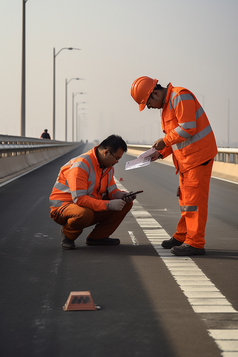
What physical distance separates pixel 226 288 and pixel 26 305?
1711 mm

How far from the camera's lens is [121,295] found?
459 centimetres

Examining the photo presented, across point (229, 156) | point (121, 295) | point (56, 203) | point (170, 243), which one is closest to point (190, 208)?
point (170, 243)

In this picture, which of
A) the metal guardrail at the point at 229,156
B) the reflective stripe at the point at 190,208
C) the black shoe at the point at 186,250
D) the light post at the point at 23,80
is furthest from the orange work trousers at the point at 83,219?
the light post at the point at 23,80

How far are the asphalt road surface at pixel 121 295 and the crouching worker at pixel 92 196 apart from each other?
0.26 m

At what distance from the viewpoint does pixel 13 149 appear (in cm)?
2138

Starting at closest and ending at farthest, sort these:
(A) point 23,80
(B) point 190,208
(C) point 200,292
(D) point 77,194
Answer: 1. (C) point 200,292
2. (B) point 190,208
3. (D) point 77,194
4. (A) point 23,80

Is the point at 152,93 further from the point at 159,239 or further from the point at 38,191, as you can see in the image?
the point at 38,191

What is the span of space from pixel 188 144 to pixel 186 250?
1183 millimetres

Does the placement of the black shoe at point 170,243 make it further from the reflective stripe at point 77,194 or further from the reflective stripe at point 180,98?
the reflective stripe at point 180,98

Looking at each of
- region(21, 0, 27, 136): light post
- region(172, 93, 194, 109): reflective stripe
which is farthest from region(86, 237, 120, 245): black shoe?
region(21, 0, 27, 136): light post

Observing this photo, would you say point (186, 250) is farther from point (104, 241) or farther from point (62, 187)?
point (62, 187)

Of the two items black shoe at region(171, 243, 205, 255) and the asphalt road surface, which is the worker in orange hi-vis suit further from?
the asphalt road surface

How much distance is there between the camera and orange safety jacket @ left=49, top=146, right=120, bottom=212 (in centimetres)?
641

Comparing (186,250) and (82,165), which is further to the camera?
(82,165)
